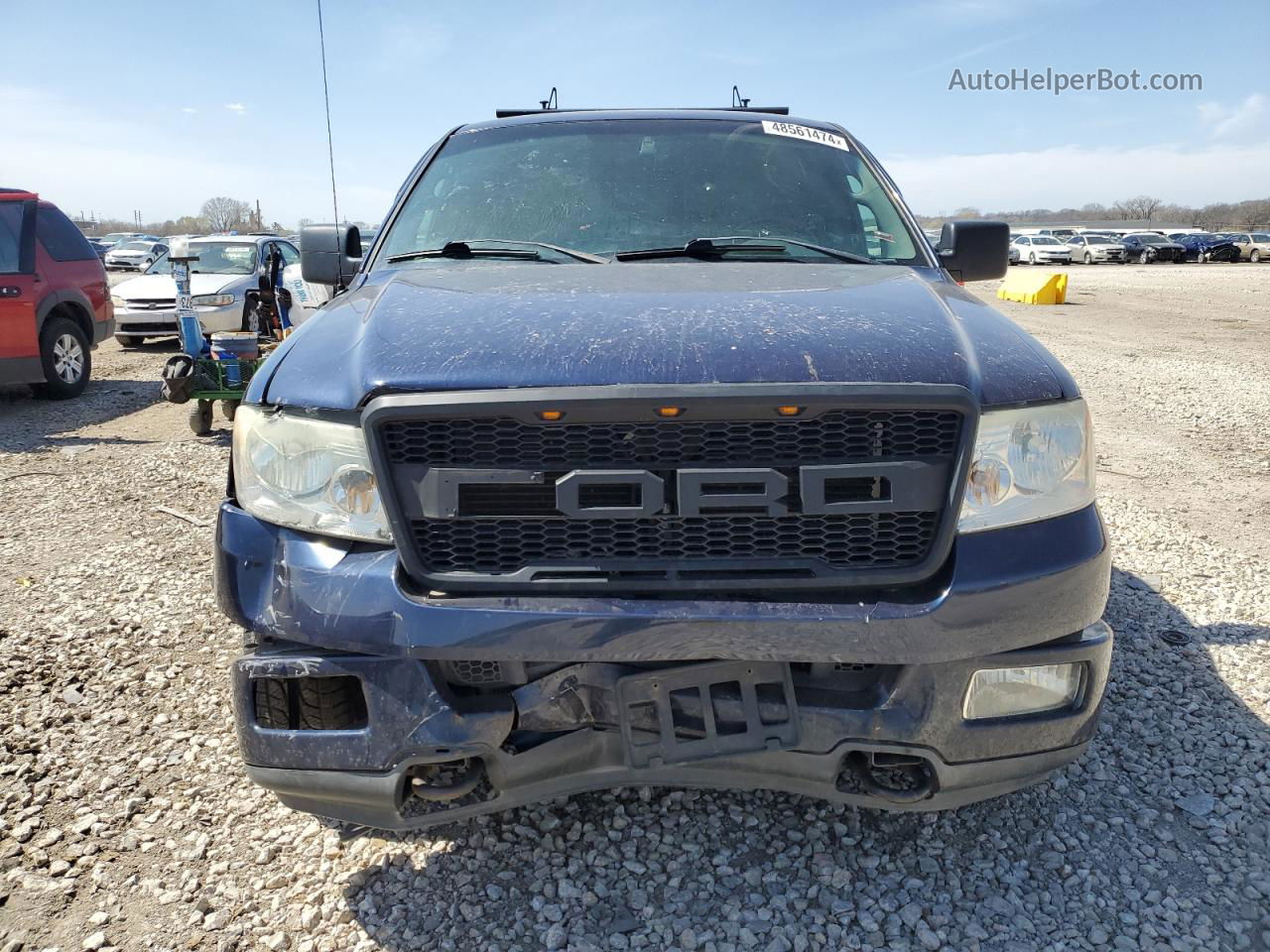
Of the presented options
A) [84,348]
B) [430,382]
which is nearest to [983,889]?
[430,382]

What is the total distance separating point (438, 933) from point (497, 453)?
3.84 ft

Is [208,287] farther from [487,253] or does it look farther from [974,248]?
[974,248]

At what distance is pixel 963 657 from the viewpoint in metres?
1.98

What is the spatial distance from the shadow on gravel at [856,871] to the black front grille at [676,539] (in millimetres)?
914

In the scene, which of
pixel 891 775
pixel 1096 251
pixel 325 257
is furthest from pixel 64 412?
pixel 1096 251

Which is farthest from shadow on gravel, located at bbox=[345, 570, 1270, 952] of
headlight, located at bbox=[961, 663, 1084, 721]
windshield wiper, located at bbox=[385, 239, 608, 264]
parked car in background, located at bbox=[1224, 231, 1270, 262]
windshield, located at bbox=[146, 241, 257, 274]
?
parked car in background, located at bbox=[1224, 231, 1270, 262]

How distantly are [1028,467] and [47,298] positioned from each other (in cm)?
1019

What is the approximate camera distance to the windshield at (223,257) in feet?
45.7

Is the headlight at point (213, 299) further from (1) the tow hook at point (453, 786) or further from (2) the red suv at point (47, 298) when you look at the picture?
(1) the tow hook at point (453, 786)

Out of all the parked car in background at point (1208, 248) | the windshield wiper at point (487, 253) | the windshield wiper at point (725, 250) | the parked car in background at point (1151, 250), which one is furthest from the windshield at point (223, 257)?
the parked car in background at point (1208, 248)

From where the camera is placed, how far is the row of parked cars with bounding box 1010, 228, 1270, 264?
148 ft

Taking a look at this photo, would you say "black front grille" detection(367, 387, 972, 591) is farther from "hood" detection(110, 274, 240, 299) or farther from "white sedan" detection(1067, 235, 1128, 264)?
"white sedan" detection(1067, 235, 1128, 264)

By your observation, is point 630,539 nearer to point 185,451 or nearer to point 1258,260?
point 185,451

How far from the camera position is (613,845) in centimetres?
254
